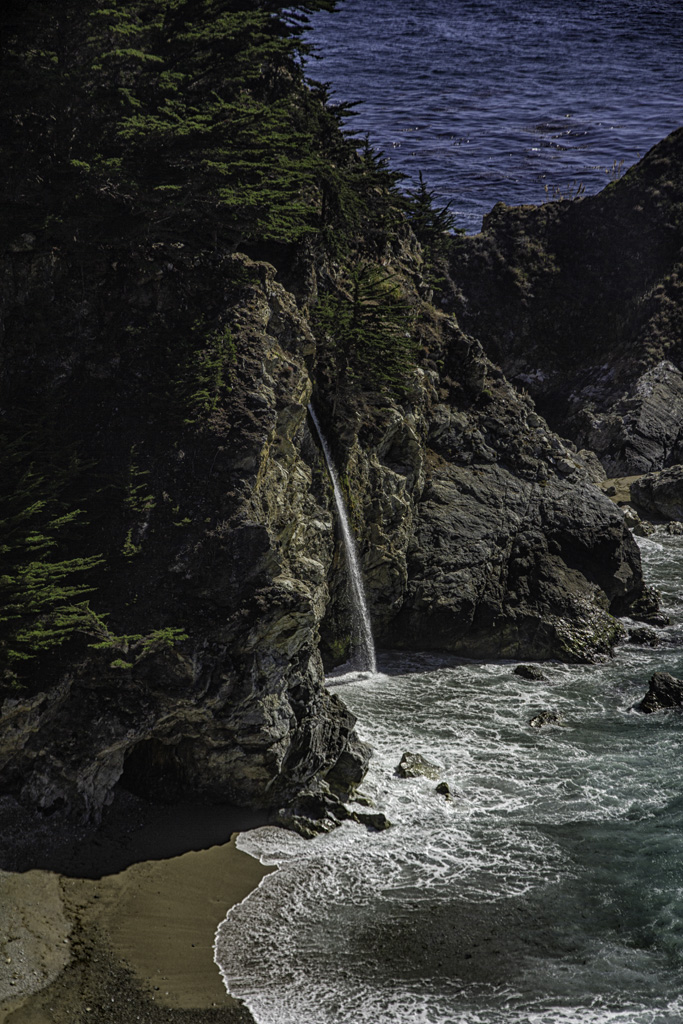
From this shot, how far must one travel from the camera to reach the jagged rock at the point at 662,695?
906 inches

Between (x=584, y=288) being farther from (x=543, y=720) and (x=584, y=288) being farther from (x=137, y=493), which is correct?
(x=137, y=493)

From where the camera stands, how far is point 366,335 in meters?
24.8

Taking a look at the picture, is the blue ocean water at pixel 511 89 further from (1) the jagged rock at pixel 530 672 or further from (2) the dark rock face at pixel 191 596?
(2) the dark rock face at pixel 191 596

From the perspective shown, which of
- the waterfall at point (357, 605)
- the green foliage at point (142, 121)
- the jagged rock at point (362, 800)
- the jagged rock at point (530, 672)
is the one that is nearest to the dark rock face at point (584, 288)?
the jagged rock at point (530, 672)

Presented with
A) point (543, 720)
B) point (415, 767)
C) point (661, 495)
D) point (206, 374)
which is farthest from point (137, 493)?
point (661, 495)

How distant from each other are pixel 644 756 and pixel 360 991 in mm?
10318

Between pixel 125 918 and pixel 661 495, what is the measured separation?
32.0m

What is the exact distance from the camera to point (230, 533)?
58.9 feet

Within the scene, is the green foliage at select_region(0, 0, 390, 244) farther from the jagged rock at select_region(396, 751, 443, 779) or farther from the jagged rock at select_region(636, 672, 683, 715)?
the jagged rock at select_region(636, 672, 683, 715)

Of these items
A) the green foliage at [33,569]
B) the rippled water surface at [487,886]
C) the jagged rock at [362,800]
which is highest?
the green foliage at [33,569]

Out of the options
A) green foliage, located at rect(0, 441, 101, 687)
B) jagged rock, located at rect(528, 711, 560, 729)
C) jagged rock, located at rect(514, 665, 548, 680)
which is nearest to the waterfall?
jagged rock, located at rect(514, 665, 548, 680)

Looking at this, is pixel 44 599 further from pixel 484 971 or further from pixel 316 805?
pixel 484 971

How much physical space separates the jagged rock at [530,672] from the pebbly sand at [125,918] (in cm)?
1076

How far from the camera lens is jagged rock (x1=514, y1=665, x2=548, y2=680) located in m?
25.2
